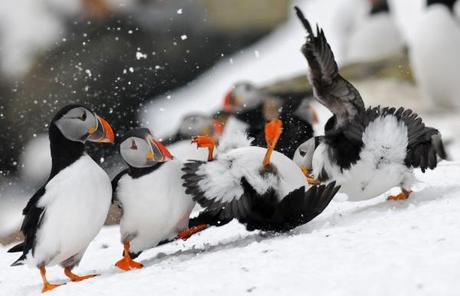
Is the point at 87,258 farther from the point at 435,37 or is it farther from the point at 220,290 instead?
the point at 435,37

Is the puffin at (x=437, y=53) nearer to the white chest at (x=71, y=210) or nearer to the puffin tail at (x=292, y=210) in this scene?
the puffin tail at (x=292, y=210)

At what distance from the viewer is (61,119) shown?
11.6ft

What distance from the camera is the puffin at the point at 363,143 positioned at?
12.1 feet

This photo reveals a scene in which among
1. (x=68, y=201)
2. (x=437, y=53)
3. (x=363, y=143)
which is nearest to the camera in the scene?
(x=68, y=201)

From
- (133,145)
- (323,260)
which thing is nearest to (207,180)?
(133,145)

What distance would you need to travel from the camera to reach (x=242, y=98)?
7.45m

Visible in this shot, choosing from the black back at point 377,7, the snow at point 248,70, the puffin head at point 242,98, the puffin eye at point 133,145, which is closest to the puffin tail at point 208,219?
the puffin eye at point 133,145

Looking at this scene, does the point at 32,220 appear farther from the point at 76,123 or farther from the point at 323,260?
the point at 323,260

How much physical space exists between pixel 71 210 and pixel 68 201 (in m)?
0.04

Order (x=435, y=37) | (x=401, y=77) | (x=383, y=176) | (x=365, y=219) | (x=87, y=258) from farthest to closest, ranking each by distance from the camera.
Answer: (x=401, y=77), (x=435, y=37), (x=87, y=258), (x=383, y=176), (x=365, y=219)

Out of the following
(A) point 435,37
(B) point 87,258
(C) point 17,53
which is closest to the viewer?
(B) point 87,258

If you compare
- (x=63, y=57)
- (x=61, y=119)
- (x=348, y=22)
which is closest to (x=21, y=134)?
(x=63, y=57)

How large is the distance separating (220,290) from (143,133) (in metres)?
1.05

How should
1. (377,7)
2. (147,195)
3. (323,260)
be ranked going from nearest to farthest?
(323,260), (147,195), (377,7)
